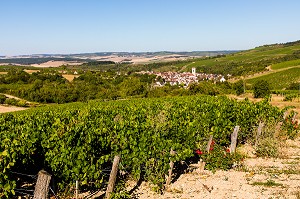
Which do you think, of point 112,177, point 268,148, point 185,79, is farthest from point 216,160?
point 185,79

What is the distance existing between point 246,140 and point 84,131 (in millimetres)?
8694

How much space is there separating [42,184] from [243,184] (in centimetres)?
547

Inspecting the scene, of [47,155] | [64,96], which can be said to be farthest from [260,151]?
[64,96]

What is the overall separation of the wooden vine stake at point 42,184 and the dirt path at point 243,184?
2918 mm

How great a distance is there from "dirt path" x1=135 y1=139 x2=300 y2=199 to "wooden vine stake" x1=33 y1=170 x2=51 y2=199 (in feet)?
9.57

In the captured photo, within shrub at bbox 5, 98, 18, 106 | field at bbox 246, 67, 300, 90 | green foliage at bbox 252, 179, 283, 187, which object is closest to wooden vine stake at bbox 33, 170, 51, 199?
green foliage at bbox 252, 179, 283, 187

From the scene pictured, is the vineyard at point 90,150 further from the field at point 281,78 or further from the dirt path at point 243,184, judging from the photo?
the field at point 281,78

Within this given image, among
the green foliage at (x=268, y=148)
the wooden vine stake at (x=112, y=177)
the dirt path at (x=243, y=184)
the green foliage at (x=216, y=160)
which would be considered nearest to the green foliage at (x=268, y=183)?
the dirt path at (x=243, y=184)

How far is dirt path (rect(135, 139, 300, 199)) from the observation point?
295 inches

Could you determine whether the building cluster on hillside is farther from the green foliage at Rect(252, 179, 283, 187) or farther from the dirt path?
the green foliage at Rect(252, 179, 283, 187)

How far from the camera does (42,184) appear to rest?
5.46 m

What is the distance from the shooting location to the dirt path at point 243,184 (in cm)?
750

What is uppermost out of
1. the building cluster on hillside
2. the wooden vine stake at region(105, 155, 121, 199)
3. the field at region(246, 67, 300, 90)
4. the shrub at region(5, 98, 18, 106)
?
the wooden vine stake at region(105, 155, 121, 199)

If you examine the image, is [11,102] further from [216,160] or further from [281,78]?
[281,78]
